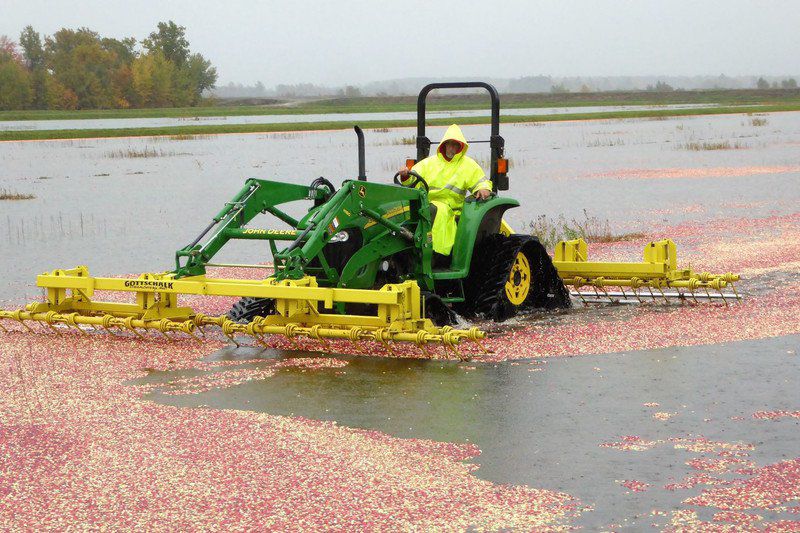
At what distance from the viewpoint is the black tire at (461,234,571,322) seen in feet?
39.0

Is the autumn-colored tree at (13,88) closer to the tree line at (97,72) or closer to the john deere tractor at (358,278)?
the tree line at (97,72)

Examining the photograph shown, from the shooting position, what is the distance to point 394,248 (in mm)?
11352

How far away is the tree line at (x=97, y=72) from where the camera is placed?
4471 inches

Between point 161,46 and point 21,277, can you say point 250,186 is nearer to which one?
point 21,277

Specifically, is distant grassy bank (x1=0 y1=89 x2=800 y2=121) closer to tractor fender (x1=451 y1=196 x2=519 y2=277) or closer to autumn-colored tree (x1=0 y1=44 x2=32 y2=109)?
autumn-colored tree (x1=0 y1=44 x2=32 y2=109)

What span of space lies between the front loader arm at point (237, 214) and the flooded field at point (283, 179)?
4.68m

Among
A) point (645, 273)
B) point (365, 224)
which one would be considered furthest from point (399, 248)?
point (645, 273)

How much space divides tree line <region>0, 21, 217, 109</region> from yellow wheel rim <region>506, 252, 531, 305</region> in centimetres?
10663

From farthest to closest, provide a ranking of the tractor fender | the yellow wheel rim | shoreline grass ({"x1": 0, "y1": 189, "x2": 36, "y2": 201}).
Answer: shoreline grass ({"x1": 0, "y1": 189, "x2": 36, "y2": 201}), the yellow wheel rim, the tractor fender

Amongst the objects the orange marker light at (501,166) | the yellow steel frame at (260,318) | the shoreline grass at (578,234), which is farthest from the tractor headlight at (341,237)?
the shoreline grass at (578,234)

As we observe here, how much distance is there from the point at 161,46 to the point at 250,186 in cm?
13463

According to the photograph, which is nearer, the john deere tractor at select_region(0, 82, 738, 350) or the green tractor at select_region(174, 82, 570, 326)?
the john deere tractor at select_region(0, 82, 738, 350)

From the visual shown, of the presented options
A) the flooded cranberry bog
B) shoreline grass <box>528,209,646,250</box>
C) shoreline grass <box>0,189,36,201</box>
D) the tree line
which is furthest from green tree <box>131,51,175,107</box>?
the flooded cranberry bog

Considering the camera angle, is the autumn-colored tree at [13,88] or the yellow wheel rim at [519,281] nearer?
the yellow wheel rim at [519,281]
